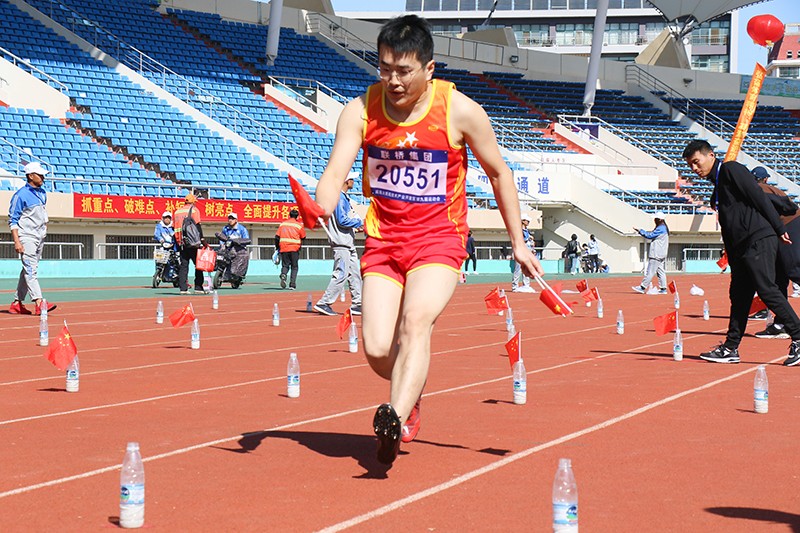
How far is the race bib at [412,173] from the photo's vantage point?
6.86 meters

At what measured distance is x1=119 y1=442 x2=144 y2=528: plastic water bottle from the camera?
5.12 m

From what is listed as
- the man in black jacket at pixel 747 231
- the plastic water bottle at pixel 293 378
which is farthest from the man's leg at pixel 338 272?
the plastic water bottle at pixel 293 378

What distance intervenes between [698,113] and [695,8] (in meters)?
6.67

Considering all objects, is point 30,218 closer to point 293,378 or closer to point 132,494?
point 293,378

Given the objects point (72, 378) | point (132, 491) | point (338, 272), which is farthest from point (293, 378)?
point (338, 272)

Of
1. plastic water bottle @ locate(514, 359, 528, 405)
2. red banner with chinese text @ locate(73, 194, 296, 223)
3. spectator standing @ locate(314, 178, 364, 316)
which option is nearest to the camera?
plastic water bottle @ locate(514, 359, 528, 405)

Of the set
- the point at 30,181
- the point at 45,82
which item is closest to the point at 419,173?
the point at 30,181

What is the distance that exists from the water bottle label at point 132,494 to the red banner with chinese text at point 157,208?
1170 inches

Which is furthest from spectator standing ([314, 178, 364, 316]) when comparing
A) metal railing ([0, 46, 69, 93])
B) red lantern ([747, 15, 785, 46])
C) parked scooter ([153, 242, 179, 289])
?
red lantern ([747, 15, 785, 46])

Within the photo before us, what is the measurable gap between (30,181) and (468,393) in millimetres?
9610

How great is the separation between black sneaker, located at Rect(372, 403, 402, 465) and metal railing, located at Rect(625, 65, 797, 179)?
192 feet

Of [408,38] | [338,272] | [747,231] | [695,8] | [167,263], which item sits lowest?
[167,263]

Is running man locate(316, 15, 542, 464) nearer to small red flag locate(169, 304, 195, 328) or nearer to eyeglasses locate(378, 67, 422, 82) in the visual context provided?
eyeglasses locate(378, 67, 422, 82)

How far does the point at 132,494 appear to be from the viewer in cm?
514
